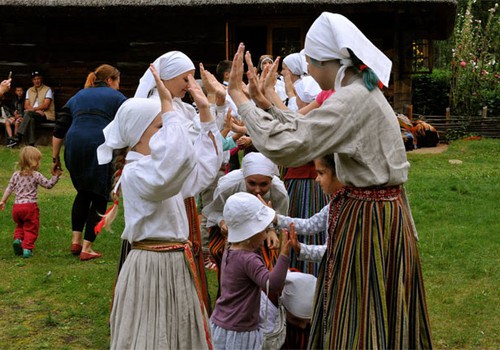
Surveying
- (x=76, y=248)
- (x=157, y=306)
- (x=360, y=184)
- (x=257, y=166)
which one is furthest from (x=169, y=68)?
(x=76, y=248)

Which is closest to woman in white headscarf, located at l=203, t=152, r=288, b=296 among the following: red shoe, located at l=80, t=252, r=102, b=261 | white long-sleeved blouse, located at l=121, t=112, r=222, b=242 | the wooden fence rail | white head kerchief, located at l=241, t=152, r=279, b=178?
white head kerchief, located at l=241, t=152, r=279, b=178

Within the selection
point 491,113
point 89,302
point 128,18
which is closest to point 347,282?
point 89,302

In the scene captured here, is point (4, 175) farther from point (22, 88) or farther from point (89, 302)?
point (89, 302)

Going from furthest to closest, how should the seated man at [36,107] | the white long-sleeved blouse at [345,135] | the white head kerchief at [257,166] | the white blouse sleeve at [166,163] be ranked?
1. the seated man at [36,107]
2. the white head kerchief at [257,166]
3. the white blouse sleeve at [166,163]
4. the white long-sleeved blouse at [345,135]

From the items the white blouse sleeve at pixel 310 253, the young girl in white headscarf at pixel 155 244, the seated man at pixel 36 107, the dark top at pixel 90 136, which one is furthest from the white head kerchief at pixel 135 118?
the seated man at pixel 36 107

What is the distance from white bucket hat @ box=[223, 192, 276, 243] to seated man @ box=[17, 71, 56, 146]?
11533mm

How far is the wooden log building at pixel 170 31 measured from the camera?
1510cm

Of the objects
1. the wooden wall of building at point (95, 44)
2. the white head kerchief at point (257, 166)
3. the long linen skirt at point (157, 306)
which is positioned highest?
the wooden wall of building at point (95, 44)

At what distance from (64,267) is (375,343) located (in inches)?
185

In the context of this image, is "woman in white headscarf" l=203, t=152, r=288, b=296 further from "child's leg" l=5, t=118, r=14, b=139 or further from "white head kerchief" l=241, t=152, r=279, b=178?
"child's leg" l=5, t=118, r=14, b=139

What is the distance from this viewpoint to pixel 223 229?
555 cm

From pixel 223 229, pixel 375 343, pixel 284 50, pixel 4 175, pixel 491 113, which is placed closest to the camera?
pixel 375 343

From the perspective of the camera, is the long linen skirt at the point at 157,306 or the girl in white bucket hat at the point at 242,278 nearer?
the long linen skirt at the point at 157,306

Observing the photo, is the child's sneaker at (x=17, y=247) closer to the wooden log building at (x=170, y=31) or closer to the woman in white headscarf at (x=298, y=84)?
the woman in white headscarf at (x=298, y=84)
